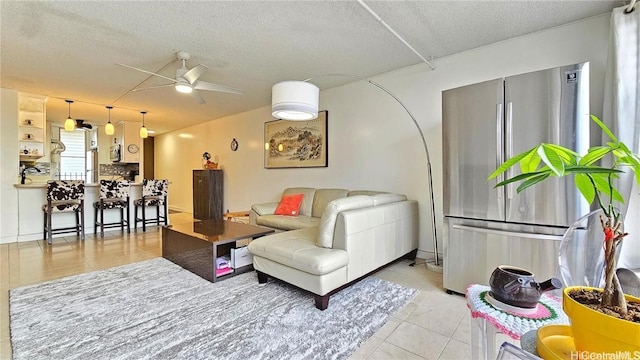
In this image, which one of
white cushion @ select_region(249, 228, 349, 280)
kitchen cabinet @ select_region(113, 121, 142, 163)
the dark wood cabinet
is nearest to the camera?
white cushion @ select_region(249, 228, 349, 280)

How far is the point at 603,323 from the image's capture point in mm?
616

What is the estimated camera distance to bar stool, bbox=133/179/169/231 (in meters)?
Result: 5.50

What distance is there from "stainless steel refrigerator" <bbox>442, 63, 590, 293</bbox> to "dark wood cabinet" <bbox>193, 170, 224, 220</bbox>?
5.41 meters

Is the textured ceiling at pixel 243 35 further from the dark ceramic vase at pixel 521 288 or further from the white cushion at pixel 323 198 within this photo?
the dark ceramic vase at pixel 521 288

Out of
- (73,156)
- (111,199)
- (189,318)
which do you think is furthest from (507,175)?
→ (73,156)

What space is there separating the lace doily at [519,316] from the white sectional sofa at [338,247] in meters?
1.27

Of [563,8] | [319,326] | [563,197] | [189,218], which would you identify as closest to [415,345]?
[319,326]

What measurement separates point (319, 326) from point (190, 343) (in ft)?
2.80

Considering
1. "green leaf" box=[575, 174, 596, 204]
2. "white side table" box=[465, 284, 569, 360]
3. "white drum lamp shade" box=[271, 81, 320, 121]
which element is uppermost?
"white drum lamp shade" box=[271, 81, 320, 121]

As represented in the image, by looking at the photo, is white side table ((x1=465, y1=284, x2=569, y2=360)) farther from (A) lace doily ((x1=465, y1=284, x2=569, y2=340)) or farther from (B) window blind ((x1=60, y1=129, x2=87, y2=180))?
(B) window blind ((x1=60, y1=129, x2=87, y2=180))

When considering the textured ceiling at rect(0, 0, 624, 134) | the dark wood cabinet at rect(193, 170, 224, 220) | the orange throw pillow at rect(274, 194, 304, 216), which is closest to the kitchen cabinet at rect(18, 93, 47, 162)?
the textured ceiling at rect(0, 0, 624, 134)

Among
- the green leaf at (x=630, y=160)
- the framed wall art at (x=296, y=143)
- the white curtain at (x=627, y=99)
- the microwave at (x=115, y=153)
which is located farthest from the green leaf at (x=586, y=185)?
the microwave at (x=115, y=153)

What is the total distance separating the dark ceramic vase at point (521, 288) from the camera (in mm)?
979

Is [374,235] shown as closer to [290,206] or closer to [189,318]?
[189,318]
